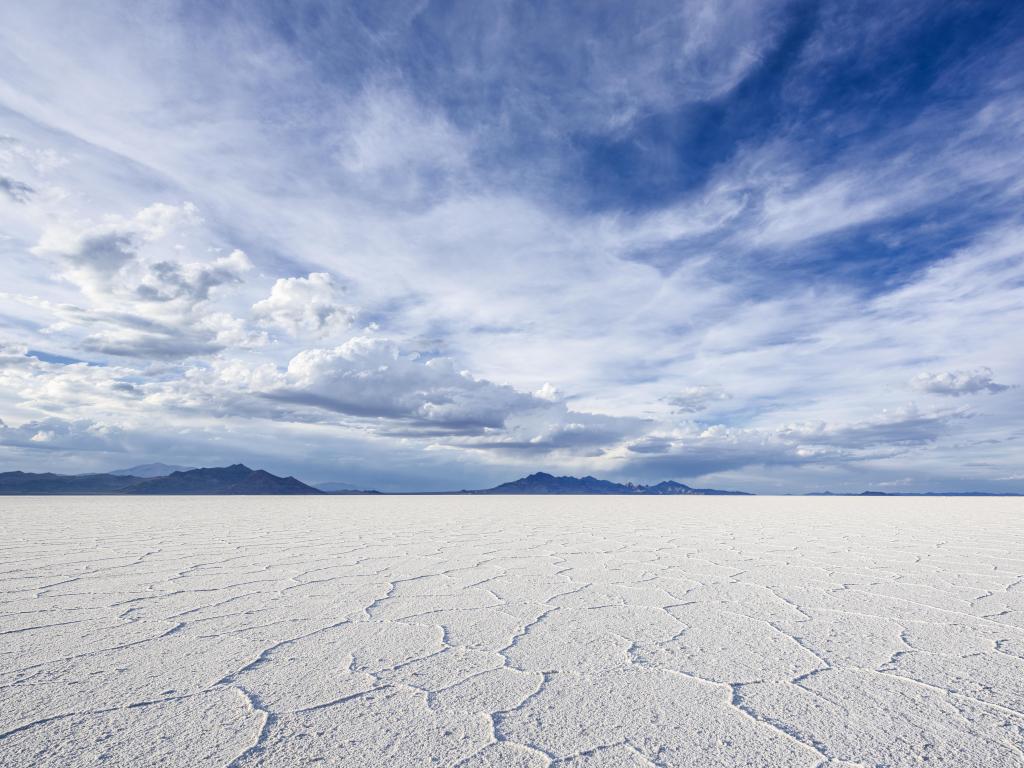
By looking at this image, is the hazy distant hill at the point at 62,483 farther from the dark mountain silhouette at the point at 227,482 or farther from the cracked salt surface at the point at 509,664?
the cracked salt surface at the point at 509,664

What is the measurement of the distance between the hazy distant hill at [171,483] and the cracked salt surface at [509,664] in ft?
251

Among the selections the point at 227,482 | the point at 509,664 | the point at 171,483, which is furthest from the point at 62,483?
the point at 509,664

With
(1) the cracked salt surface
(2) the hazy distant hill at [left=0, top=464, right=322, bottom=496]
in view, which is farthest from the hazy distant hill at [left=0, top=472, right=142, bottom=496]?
(1) the cracked salt surface

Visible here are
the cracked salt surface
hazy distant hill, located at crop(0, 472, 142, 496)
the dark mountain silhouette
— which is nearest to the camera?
the cracked salt surface

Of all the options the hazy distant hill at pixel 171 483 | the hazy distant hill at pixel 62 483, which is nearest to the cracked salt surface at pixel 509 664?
the hazy distant hill at pixel 171 483

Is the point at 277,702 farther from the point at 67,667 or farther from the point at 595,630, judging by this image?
the point at 595,630

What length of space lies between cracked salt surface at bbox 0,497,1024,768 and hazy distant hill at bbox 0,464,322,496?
76.6m

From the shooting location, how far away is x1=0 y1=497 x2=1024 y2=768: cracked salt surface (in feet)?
5.75

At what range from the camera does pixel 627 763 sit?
1648 millimetres

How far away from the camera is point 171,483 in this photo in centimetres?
8819

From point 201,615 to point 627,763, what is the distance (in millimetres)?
2629

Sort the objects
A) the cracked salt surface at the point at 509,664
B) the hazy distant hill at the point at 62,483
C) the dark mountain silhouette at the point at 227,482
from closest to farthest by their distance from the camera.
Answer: the cracked salt surface at the point at 509,664, the hazy distant hill at the point at 62,483, the dark mountain silhouette at the point at 227,482

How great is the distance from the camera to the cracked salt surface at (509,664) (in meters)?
1.75

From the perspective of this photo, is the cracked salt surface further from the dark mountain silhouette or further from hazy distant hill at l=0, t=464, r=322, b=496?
the dark mountain silhouette
